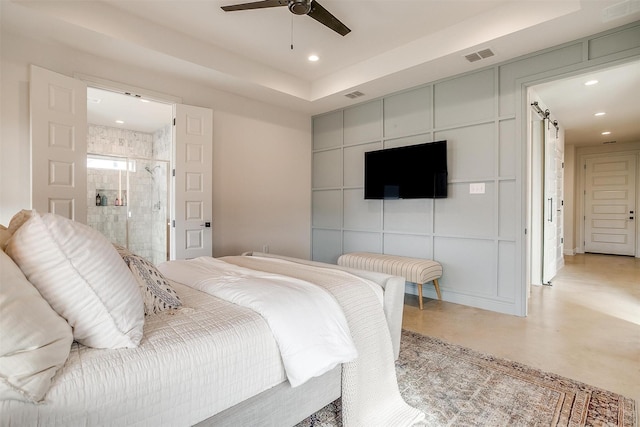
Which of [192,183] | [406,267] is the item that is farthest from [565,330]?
[192,183]

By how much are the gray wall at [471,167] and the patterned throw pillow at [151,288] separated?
10.9 feet

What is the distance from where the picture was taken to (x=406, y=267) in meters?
3.60

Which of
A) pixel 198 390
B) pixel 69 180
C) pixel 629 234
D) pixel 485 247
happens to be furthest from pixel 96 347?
pixel 629 234

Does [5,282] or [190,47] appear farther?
[190,47]

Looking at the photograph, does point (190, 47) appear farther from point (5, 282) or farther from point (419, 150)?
point (5, 282)

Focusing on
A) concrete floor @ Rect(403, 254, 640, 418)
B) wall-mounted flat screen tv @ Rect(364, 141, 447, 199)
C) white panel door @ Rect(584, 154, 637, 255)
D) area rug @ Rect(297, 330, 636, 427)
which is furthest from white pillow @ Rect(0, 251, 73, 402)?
white panel door @ Rect(584, 154, 637, 255)

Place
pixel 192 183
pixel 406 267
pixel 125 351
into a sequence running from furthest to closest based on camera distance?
1. pixel 192 183
2. pixel 406 267
3. pixel 125 351

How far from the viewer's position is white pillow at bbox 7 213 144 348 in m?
1.00

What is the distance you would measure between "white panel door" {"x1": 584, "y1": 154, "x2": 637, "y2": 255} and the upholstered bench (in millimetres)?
6515

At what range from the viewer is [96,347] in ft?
3.34

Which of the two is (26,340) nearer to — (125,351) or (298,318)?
(125,351)

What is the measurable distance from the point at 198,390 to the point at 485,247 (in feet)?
11.3

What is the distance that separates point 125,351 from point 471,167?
377 centimetres

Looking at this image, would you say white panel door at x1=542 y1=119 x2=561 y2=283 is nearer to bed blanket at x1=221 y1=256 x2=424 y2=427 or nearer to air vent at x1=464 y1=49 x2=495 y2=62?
air vent at x1=464 y1=49 x2=495 y2=62
